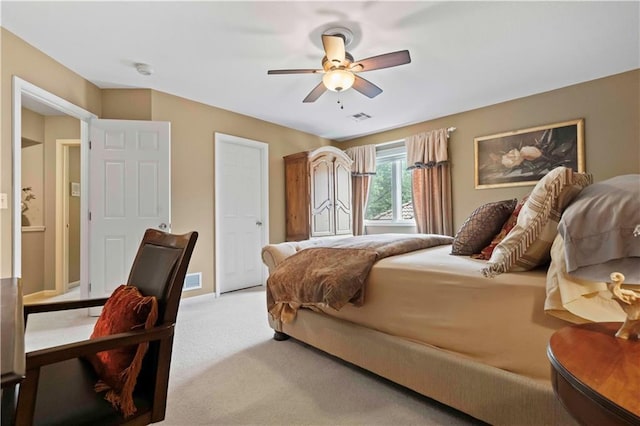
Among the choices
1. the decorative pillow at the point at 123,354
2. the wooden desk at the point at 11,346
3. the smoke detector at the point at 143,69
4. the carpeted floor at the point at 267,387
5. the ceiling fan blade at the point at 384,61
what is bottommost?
the carpeted floor at the point at 267,387

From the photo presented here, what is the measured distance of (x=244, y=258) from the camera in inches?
172

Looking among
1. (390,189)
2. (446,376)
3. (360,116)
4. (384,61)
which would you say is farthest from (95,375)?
(390,189)

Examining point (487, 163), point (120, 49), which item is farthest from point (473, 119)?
point (120, 49)

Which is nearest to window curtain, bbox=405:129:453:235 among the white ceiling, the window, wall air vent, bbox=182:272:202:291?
the window

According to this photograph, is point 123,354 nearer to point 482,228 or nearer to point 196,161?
point 482,228

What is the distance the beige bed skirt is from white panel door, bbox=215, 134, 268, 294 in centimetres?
230

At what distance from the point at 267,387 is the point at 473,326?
1.21 meters

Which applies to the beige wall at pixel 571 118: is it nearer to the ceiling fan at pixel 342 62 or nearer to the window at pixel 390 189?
the window at pixel 390 189

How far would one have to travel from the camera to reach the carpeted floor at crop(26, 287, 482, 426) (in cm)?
155

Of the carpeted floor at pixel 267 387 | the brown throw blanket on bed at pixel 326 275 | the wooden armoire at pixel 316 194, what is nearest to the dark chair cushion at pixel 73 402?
the carpeted floor at pixel 267 387

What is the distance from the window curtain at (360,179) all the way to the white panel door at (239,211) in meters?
1.62

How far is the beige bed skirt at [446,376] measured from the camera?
49.0 inches

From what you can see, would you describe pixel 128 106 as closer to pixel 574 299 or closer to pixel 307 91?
pixel 307 91

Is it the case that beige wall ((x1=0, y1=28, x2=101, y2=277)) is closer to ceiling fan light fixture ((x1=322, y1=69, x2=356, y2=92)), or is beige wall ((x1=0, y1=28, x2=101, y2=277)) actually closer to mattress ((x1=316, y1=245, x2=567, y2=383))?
ceiling fan light fixture ((x1=322, y1=69, x2=356, y2=92))
